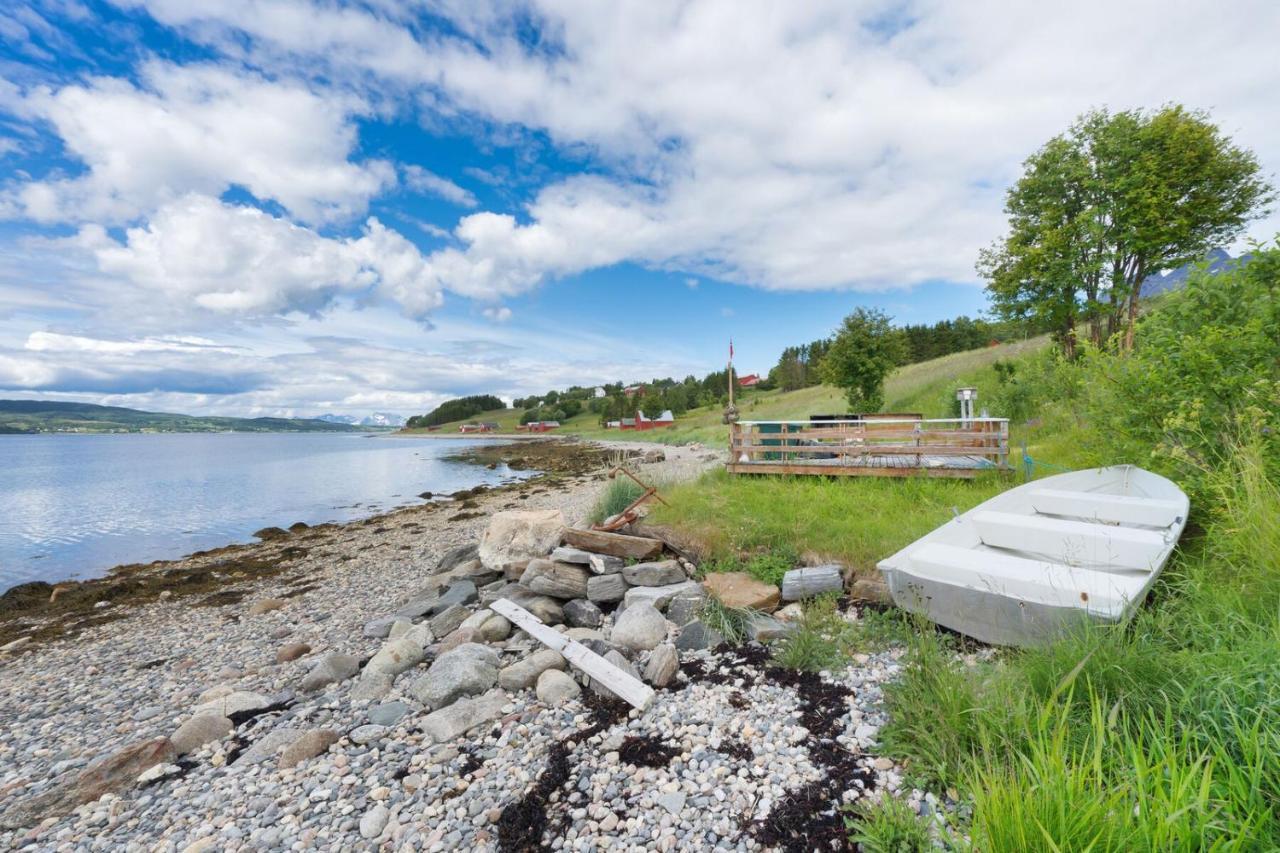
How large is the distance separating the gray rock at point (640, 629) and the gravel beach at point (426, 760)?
48 centimetres

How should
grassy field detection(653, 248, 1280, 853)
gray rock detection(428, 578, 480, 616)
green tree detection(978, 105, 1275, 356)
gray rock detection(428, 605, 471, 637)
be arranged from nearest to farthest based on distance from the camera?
grassy field detection(653, 248, 1280, 853), gray rock detection(428, 605, 471, 637), gray rock detection(428, 578, 480, 616), green tree detection(978, 105, 1275, 356)

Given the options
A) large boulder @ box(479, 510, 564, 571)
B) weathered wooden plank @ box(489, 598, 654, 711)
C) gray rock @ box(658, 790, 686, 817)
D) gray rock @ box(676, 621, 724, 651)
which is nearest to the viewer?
gray rock @ box(658, 790, 686, 817)

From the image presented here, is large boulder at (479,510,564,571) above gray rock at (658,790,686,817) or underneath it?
above

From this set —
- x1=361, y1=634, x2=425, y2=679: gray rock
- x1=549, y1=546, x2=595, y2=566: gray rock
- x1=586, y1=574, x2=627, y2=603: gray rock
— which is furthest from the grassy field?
x1=361, y1=634, x2=425, y2=679: gray rock

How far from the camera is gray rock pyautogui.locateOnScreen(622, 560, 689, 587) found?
6.62 metres

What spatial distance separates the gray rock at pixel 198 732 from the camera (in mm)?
4434

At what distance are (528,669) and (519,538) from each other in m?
3.73

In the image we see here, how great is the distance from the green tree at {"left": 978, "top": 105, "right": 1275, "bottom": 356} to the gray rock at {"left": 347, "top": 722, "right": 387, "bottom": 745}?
91.1ft

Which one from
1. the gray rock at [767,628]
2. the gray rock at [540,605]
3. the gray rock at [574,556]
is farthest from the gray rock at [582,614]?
the gray rock at [767,628]

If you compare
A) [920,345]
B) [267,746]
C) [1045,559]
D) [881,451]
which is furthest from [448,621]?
[920,345]

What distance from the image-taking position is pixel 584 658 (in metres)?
4.87

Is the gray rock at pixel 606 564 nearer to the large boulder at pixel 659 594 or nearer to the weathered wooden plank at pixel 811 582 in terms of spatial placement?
the large boulder at pixel 659 594

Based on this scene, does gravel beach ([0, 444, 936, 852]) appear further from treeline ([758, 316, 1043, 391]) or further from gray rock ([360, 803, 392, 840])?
treeline ([758, 316, 1043, 391])

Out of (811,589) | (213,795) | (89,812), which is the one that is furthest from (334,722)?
(811,589)
